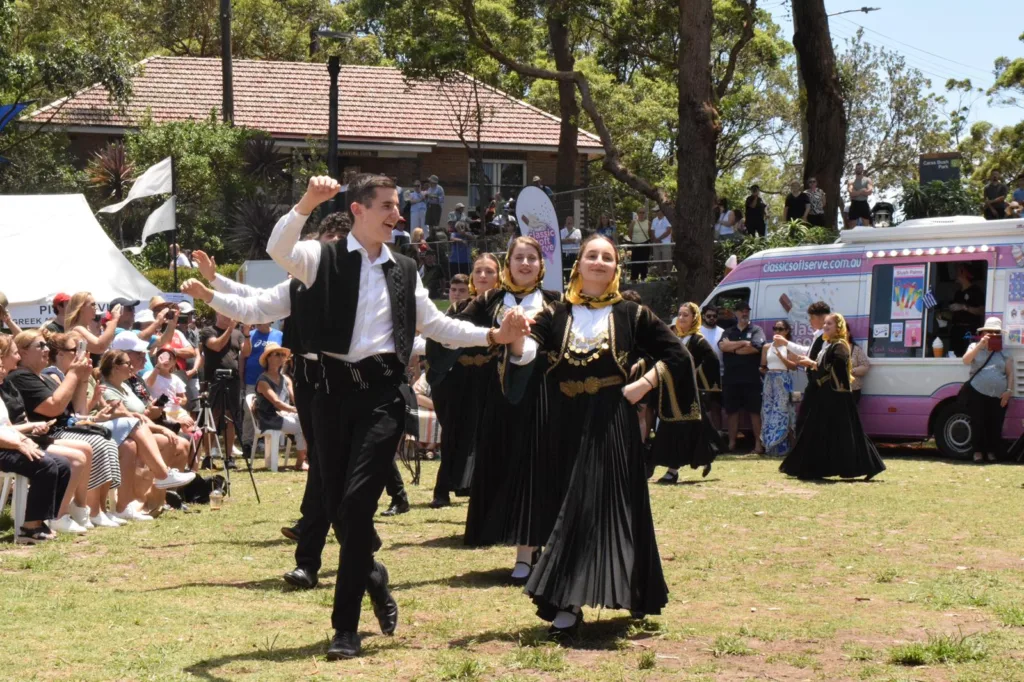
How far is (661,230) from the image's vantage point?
27734 mm

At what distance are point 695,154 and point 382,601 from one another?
16.5 m

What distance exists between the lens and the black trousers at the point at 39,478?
998 centimetres

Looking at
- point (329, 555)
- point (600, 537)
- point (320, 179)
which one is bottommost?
point (329, 555)

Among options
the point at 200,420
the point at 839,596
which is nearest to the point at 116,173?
the point at 200,420

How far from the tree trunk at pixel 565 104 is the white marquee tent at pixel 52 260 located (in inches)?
415

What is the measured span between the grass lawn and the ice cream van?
6.06 metres

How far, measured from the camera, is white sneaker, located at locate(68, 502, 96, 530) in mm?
10781

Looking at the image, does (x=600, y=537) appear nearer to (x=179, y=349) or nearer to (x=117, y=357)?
(x=117, y=357)

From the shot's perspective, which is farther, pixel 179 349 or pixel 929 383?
pixel 929 383

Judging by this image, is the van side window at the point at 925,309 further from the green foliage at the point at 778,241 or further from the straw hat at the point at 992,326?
the green foliage at the point at 778,241

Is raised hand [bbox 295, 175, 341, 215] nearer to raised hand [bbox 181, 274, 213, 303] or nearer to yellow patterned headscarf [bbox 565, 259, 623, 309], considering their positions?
raised hand [bbox 181, 274, 213, 303]

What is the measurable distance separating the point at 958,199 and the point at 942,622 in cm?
1873

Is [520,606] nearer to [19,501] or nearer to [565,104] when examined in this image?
[19,501]

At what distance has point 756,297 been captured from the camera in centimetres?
1997
